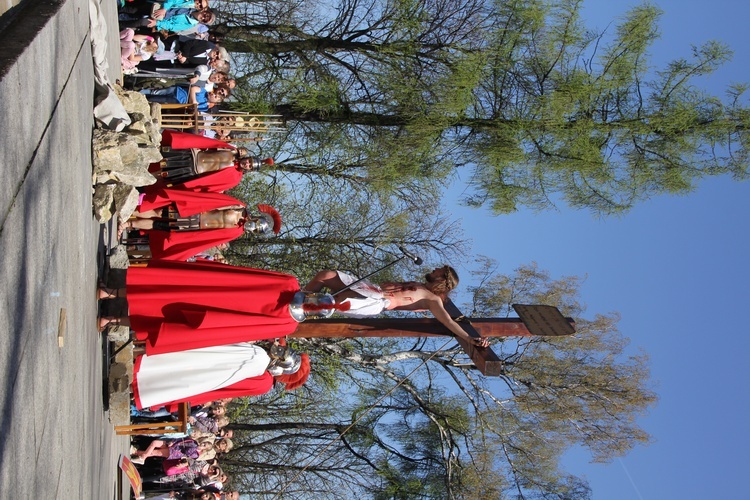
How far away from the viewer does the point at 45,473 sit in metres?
3.54

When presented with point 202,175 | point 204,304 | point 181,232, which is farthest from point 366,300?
point 202,175

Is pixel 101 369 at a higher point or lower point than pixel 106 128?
lower

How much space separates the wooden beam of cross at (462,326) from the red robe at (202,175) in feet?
10.2

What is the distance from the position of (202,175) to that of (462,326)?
424 centimetres

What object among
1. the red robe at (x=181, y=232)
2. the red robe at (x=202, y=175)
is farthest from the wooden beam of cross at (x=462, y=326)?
the red robe at (x=202, y=175)

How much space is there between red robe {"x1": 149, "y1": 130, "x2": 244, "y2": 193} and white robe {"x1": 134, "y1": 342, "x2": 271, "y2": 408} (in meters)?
2.74

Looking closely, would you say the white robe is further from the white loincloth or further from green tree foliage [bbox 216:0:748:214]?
green tree foliage [bbox 216:0:748:214]

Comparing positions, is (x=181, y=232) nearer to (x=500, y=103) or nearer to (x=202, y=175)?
(x=202, y=175)

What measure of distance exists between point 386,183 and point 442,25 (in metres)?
3.12

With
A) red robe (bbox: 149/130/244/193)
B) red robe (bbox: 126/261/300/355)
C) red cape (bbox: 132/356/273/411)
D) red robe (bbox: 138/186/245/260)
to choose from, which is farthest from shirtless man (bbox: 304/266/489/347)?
red robe (bbox: 149/130/244/193)

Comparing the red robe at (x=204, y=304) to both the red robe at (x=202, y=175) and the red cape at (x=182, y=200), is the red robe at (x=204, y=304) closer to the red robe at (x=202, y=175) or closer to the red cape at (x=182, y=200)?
the red cape at (x=182, y=200)

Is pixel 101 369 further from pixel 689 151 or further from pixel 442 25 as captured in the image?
pixel 689 151

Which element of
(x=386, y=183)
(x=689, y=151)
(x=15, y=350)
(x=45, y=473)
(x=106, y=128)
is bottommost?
(x=45, y=473)

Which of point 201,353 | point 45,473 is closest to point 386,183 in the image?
point 201,353
